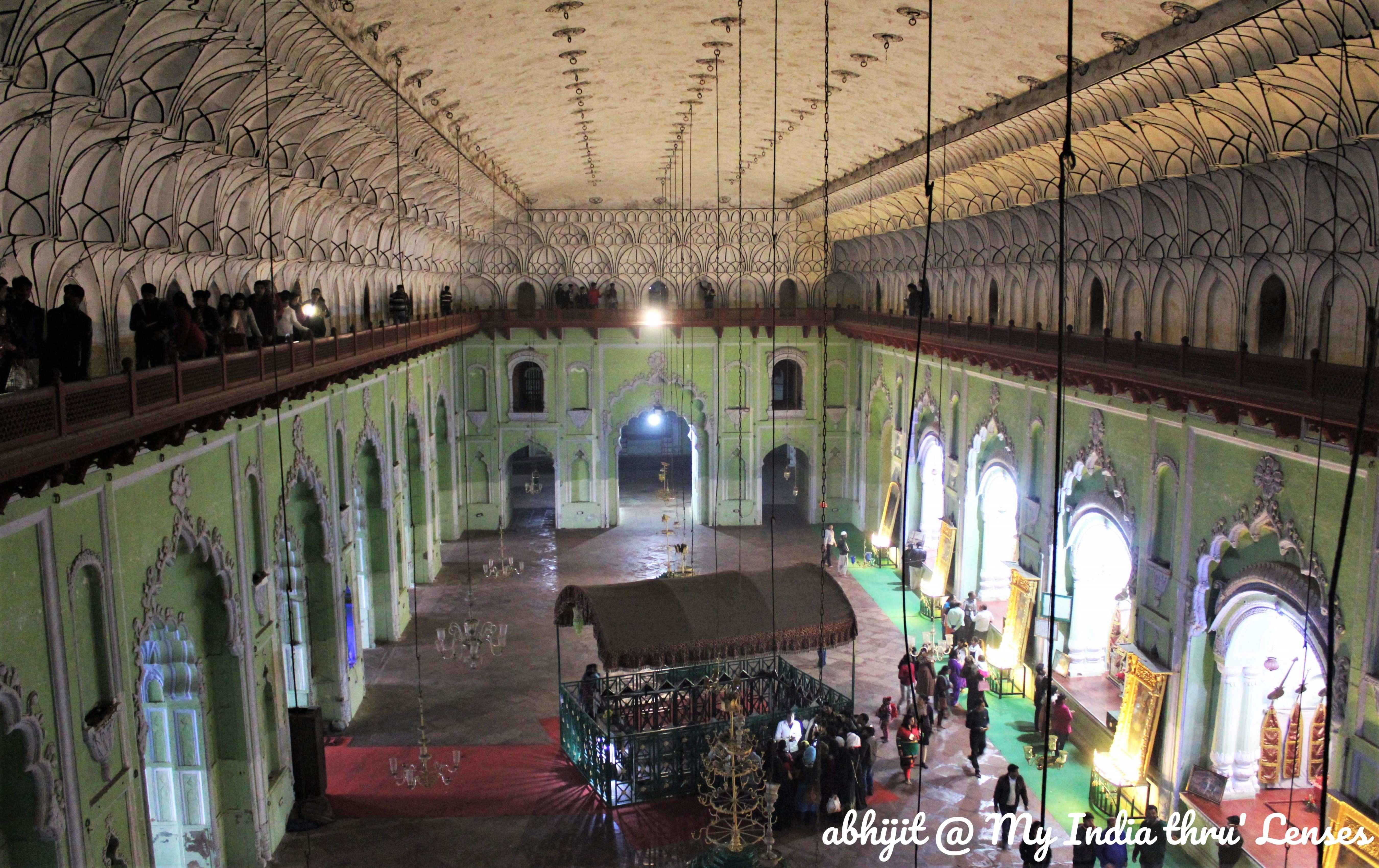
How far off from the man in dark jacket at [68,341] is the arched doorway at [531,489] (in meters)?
17.7

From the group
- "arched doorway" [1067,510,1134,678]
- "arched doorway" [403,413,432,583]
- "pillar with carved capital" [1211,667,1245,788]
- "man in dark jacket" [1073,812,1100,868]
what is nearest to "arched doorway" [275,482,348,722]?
"arched doorway" [403,413,432,583]

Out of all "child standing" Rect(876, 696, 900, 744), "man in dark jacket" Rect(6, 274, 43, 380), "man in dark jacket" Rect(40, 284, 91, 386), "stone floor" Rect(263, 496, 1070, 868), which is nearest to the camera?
"man in dark jacket" Rect(6, 274, 43, 380)

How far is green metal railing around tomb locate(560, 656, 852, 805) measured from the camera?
1134 centimetres

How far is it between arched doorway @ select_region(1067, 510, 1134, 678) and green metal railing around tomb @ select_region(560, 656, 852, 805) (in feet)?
11.1

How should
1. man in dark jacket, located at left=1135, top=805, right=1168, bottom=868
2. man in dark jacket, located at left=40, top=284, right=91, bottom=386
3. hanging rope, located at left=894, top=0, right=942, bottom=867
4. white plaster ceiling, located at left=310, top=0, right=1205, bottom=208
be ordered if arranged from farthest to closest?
1. man in dark jacket, located at left=1135, top=805, right=1168, bottom=868
2. white plaster ceiling, located at left=310, top=0, right=1205, bottom=208
3. man in dark jacket, located at left=40, top=284, right=91, bottom=386
4. hanging rope, located at left=894, top=0, right=942, bottom=867

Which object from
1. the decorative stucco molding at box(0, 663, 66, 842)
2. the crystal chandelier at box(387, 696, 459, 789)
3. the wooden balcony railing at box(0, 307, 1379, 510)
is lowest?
the crystal chandelier at box(387, 696, 459, 789)

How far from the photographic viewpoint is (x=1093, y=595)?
44.3 ft

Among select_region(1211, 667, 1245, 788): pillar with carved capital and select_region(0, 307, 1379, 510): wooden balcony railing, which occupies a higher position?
select_region(0, 307, 1379, 510): wooden balcony railing

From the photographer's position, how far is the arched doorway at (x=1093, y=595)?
13.4 metres

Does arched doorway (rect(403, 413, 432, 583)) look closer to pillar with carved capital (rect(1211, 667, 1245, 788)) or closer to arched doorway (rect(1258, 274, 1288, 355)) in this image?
pillar with carved capital (rect(1211, 667, 1245, 788))

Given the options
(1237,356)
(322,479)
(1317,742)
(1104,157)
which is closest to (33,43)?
(322,479)

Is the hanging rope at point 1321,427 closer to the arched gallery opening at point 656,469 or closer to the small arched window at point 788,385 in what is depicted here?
the arched gallery opening at point 656,469

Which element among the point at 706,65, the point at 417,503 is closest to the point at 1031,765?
the point at 706,65

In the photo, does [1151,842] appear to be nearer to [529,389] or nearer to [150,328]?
[150,328]
